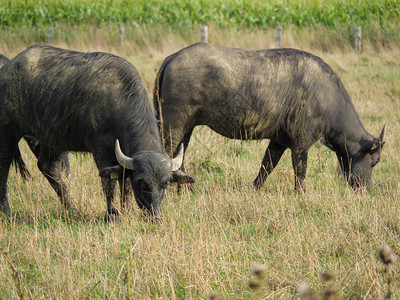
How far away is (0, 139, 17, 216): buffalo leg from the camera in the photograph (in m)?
6.02

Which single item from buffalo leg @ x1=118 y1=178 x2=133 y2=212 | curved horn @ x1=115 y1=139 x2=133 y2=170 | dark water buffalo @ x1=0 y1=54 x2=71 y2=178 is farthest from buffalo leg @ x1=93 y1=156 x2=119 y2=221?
dark water buffalo @ x1=0 y1=54 x2=71 y2=178

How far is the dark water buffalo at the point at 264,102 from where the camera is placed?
657 cm

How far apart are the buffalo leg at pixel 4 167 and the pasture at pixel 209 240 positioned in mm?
200

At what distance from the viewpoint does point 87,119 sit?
17.7ft

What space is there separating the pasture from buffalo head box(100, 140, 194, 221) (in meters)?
0.21

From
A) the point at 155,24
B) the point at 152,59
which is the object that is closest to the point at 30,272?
the point at 152,59

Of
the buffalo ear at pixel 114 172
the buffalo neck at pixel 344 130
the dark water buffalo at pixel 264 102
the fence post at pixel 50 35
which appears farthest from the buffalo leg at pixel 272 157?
the fence post at pixel 50 35

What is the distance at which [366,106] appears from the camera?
10914mm

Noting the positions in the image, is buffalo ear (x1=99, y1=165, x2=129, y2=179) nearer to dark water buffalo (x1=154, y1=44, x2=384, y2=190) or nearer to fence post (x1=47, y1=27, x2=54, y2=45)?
dark water buffalo (x1=154, y1=44, x2=384, y2=190)

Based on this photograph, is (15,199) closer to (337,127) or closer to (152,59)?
(337,127)

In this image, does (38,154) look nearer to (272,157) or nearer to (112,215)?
(112,215)

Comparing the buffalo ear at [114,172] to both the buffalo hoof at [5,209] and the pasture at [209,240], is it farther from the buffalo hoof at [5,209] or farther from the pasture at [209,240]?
the buffalo hoof at [5,209]

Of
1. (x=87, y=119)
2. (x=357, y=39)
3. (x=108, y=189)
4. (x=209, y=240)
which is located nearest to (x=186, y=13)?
(x=357, y=39)

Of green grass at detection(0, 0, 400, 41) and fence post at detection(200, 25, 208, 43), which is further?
green grass at detection(0, 0, 400, 41)
